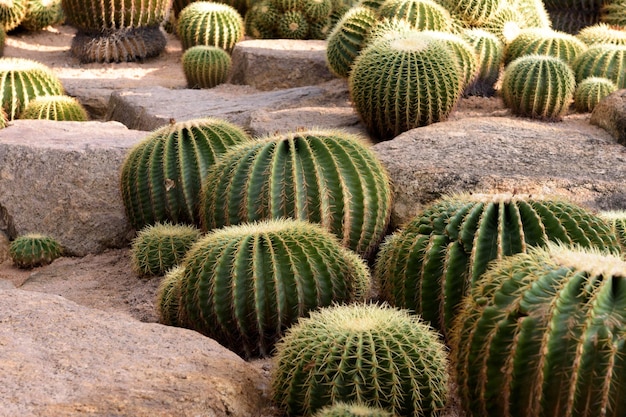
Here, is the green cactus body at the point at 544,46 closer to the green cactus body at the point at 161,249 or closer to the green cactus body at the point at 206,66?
the green cactus body at the point at 206,66

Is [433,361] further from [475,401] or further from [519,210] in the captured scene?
[519,210]

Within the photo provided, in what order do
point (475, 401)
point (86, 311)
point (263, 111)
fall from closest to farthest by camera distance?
point (475, 401) → point (86, 311) → point (263, 111)

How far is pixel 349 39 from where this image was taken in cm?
792

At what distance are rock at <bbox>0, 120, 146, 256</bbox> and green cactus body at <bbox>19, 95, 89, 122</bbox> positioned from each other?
6.55ft

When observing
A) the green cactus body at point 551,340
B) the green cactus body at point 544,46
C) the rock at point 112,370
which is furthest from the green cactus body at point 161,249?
the green cactus body at point 544,46

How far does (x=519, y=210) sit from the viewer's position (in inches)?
141

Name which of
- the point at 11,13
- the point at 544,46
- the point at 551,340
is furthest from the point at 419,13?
the point at 11,13

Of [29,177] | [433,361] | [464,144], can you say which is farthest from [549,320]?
[29,177]

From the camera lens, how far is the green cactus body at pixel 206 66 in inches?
407

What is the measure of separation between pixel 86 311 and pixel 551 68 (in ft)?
14.6

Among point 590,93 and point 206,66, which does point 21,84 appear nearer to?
point 206,66

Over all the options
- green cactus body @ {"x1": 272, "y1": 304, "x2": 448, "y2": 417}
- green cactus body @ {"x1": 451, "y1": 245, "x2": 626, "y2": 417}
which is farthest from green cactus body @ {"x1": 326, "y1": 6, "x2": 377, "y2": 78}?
green cactus body @ {"x1": 451, "y1": 245, "x2": 626, "y2": 417}

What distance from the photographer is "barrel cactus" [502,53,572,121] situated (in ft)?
22.8

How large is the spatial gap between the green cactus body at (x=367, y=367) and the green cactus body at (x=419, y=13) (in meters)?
4.82
